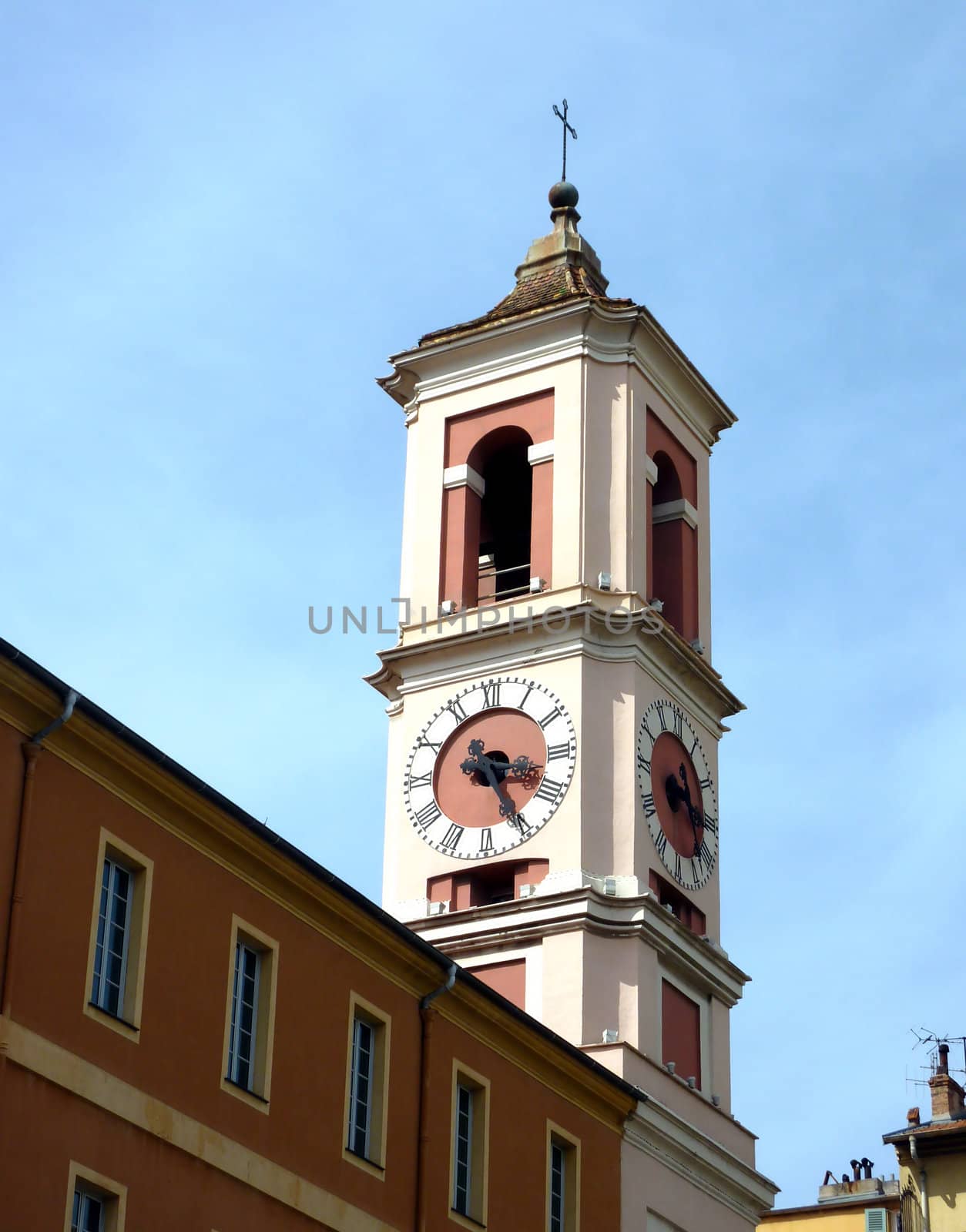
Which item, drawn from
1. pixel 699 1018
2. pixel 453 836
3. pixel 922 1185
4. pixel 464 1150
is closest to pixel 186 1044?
pixel 464 1150

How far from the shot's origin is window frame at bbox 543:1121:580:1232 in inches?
1226

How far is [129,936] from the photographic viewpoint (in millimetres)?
24188

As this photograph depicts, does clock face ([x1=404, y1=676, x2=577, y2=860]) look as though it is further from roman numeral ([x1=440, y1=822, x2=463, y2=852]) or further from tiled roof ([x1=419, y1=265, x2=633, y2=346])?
tiled roof ([x1=419, y1=265, x2=633, y2=346])

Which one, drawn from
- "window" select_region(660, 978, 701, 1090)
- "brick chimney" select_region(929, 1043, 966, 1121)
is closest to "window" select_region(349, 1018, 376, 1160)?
"window" select_region(660, 978, 701, 1090)

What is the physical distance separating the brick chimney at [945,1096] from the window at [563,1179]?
58.8 ft

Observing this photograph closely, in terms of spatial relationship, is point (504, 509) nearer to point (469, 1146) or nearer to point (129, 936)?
point (469, 1146)

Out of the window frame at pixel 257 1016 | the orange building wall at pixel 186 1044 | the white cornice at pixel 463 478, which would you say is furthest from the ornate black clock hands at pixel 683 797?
the window frame at pixel 257 1016

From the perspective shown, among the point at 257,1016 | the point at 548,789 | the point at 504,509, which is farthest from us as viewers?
the point at 504,509

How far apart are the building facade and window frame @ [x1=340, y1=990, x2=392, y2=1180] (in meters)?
0.03

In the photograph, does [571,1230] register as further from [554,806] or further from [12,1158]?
[12,1158]

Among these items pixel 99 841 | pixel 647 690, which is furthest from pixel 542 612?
pixel 99 841

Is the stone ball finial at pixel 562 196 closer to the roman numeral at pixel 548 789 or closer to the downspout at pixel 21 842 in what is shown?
the roman numeral at pixel 548 789

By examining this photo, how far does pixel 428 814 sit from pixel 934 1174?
12594 millimetres

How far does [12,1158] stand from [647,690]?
60.4ft
